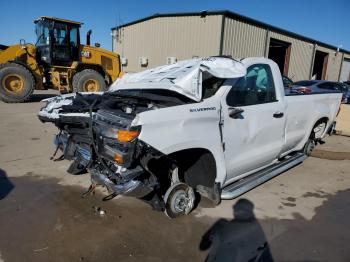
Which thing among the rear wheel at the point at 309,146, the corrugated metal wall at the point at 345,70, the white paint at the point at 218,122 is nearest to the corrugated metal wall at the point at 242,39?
the rear wheel at the point at 309,146

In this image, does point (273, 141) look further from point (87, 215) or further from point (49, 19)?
point (49, 19)

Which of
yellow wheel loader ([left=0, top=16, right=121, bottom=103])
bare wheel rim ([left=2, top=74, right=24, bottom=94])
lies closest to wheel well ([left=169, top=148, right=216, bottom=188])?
yellow wheel loader ([left=0, top=16, right=121, bottom=103])

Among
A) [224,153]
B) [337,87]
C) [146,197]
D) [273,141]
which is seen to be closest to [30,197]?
[146,197]

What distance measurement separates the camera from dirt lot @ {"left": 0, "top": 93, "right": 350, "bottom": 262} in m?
3.02

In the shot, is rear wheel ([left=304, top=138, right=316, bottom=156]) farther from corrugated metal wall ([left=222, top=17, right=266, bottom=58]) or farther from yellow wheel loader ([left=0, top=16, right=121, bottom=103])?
corrugated metal wall ([left=222, top=17, right=266, bottom=58])

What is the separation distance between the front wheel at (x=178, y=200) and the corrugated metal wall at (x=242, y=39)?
14.6 meters

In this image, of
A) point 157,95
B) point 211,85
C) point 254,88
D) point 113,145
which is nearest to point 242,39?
point 254,88

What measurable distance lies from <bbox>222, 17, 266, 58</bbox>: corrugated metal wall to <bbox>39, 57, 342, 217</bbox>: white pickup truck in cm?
1354

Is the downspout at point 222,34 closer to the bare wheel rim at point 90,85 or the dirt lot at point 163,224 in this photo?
the bare wheel rim at point 90,85

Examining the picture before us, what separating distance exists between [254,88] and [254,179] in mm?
1222

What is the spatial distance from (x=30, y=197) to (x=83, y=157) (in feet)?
3.27

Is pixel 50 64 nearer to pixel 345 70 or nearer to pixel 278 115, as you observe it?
pixel 278 115

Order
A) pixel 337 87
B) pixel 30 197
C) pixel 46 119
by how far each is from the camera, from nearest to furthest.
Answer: pixel 30 197, pixel 46 119, pixel 337 87

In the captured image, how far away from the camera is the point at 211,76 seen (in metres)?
3.62
